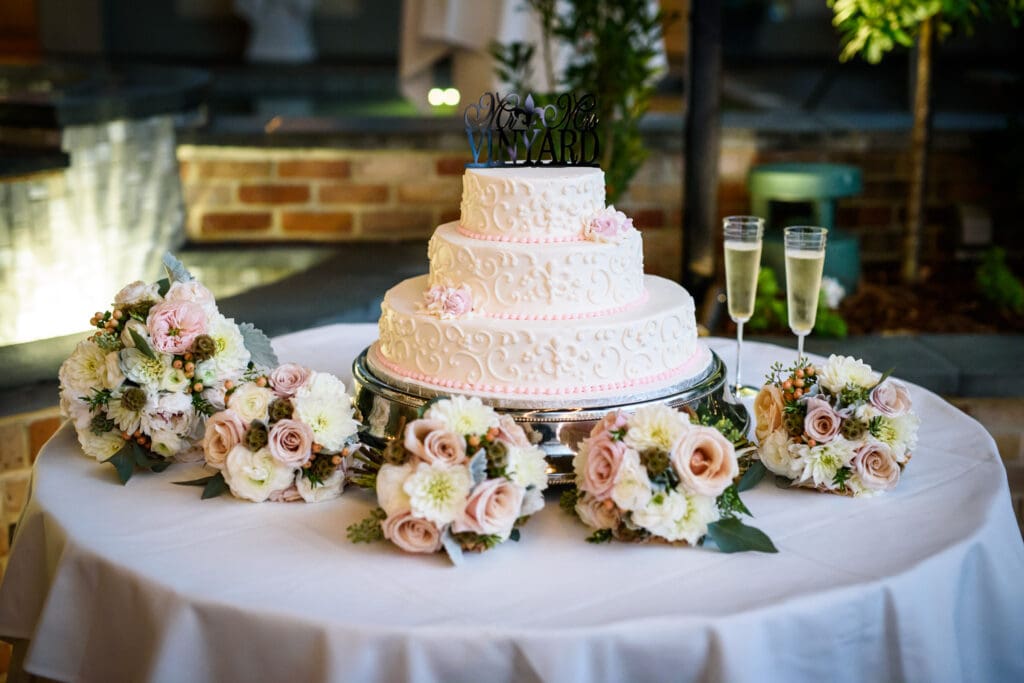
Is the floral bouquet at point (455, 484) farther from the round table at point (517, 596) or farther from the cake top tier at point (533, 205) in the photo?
the cake top tier at point (533, 205)

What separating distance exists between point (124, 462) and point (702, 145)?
10.3 ft

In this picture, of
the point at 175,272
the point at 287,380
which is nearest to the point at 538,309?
the point at 287,380

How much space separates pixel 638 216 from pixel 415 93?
3.89ft

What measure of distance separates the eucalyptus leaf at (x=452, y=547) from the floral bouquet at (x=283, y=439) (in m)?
0.29

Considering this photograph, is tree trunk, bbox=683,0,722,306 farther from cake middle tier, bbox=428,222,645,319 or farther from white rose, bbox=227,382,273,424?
white rose, bbox=227,382,273,424

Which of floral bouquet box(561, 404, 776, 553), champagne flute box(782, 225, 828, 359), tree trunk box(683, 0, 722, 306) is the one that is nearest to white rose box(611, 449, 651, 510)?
floral bouquet box(561, 404, 776, 553)

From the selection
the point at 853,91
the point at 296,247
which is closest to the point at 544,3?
the point at 296,247

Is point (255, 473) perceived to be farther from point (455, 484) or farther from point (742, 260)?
point (742, 260)

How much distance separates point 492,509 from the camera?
65.3 inches

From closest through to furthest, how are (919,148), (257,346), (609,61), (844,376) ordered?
(844,376)
(257,346)
(609,61)
(919,148)

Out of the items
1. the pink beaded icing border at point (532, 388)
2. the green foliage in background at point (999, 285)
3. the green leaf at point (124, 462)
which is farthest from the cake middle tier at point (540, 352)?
the green foliage in background at point (999, 285)

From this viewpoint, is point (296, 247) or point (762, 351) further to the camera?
point (296, 247)

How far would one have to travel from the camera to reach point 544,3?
14.3 ft

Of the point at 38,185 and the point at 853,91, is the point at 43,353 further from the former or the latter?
the point at 853,91
